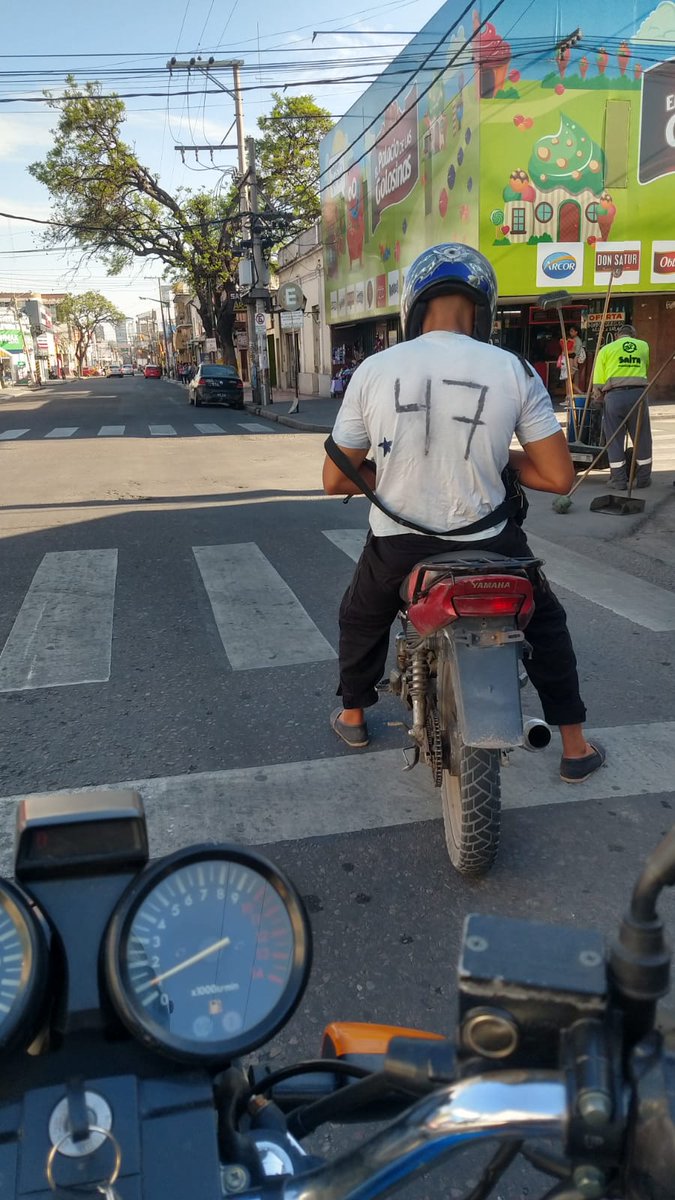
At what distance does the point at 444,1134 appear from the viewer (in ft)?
2.77

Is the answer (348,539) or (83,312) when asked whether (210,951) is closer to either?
(348,539)

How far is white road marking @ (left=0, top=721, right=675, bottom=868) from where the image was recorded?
338 cm

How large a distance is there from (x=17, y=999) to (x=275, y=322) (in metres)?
45.5

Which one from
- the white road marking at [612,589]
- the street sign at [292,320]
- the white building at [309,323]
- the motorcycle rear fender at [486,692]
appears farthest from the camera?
the white building at [309,323]

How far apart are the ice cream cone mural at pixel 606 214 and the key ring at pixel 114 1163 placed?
2082 centimetres

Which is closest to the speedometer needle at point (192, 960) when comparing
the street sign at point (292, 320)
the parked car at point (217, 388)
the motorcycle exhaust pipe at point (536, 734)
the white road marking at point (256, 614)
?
the motorcycle exhaust pipe at point (536, 734)

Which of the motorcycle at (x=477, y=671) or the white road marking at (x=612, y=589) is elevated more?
the motorcycle at (x=477, y=671)

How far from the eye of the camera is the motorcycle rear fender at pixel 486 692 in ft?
9.05

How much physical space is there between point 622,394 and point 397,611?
24.2 feet

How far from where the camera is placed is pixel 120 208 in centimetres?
3950

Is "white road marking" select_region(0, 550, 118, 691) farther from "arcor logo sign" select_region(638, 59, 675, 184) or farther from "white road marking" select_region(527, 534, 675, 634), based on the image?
"arcor logo sign" select_region(638, 59, 675, 184)

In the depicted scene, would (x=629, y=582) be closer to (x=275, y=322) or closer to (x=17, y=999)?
(x=17, y=999)

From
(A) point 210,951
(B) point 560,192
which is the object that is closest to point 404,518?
(A) point 210,951

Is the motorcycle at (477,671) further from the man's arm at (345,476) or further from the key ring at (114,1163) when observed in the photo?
the key ring at (114,1163)
